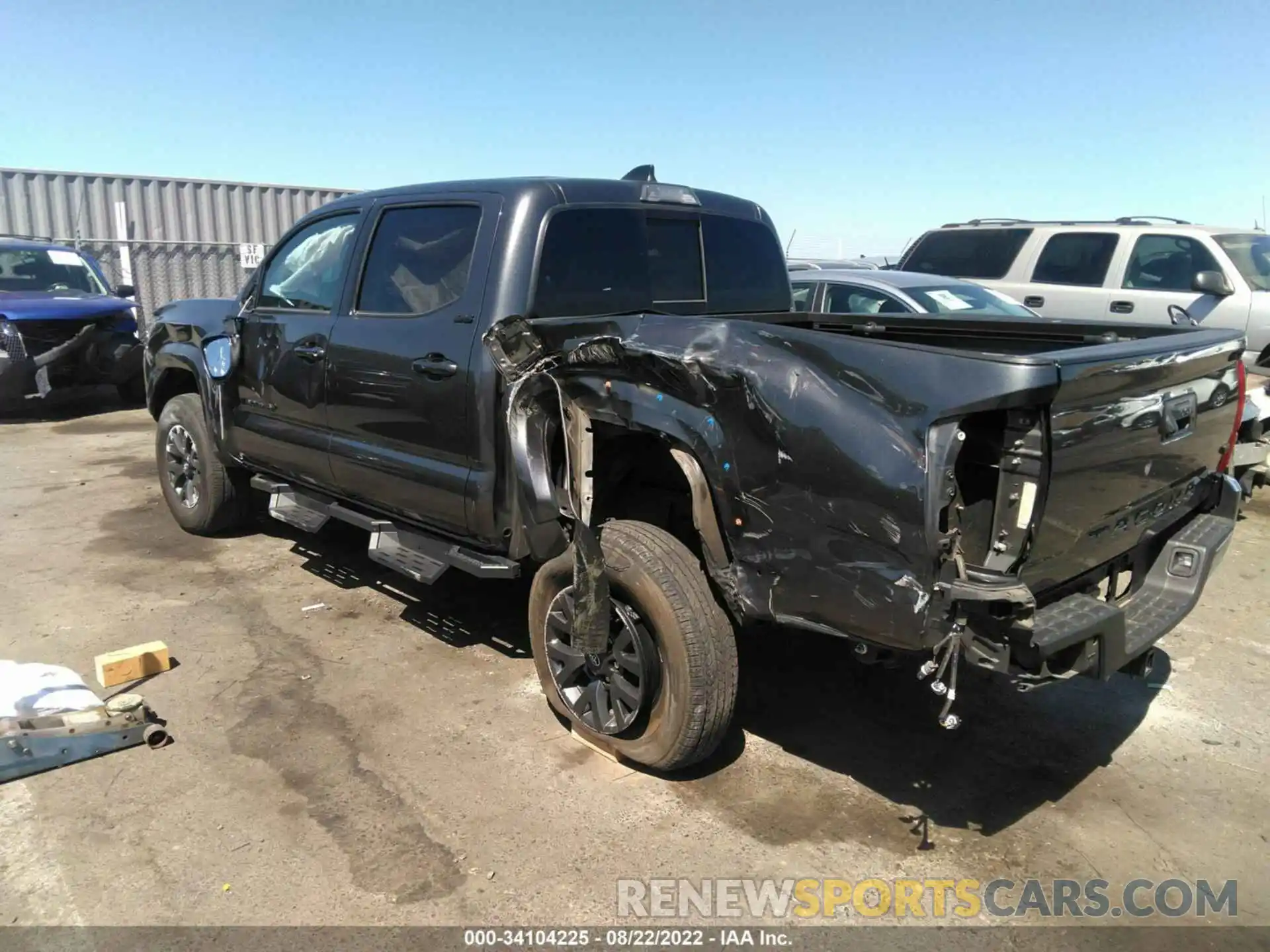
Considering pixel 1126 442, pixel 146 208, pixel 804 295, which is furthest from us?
pixel 146 208

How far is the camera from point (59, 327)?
10305 millimetres

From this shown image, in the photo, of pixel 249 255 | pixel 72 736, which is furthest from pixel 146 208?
pixel 72 736

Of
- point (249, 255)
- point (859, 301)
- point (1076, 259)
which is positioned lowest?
point (859, 301)

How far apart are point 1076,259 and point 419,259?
7563 millimetres

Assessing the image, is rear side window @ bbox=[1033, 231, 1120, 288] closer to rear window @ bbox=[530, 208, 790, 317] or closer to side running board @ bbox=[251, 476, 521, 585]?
rear window @ bbox=[530, 208, 790, 317]

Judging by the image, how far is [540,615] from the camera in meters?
3.57

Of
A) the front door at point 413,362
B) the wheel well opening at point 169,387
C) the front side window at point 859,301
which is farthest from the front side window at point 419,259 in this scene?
the front side window at point 859,301

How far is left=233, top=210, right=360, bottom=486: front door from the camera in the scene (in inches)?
179

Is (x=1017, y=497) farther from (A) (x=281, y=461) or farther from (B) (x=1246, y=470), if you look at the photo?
(B) (x=1246, y=470)

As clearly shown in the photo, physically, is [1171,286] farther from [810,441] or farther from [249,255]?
[249,255]

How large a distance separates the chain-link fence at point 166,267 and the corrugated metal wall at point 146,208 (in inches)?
9.1

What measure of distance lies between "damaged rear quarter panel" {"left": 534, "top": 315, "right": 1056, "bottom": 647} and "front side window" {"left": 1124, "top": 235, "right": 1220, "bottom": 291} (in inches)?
301

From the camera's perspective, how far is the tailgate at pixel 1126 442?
8.19ft

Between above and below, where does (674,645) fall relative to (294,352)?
below
